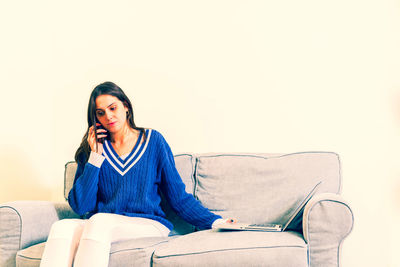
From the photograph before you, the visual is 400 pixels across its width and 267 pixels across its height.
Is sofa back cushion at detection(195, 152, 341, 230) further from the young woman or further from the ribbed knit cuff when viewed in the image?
the ribbed knit cuff

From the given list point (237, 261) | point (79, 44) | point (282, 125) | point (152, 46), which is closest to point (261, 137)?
point (282, 125)

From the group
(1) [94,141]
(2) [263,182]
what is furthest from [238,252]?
(1) [94,141]

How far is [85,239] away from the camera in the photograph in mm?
1674

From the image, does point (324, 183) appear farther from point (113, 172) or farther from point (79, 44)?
point (79, 44)

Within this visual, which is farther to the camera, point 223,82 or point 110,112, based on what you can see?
point 223,82

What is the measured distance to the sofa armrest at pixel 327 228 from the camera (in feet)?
5.63

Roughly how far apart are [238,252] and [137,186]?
2.23ft

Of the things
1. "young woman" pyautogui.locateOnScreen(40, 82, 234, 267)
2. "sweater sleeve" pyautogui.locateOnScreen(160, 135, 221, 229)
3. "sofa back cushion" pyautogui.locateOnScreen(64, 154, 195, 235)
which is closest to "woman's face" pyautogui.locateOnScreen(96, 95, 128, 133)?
"young woman" pyautogui.locateOnScreen(40, 82, 234, 267)

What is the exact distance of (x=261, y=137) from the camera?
2.66 m

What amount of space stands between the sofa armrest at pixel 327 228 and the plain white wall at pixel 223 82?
0.82 meters

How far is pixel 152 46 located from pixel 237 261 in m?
1.64

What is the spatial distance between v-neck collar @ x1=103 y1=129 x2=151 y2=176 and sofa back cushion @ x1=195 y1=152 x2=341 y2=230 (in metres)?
0.38

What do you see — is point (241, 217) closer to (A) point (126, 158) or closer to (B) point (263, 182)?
(B) point (263, 182)

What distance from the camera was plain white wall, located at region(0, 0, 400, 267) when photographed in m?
2.47
